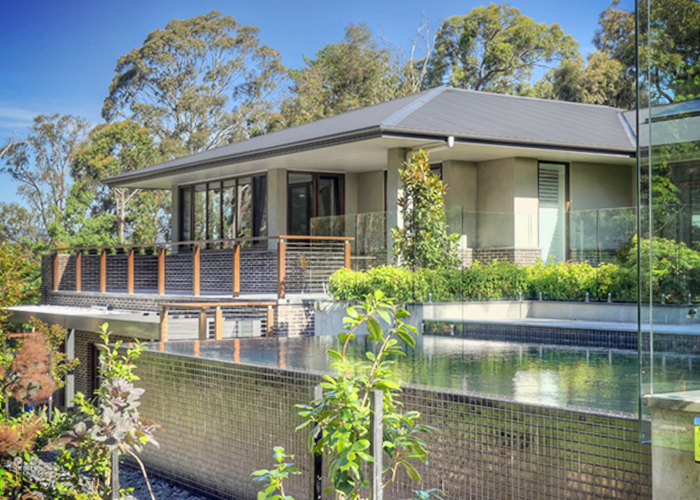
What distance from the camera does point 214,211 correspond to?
61.9 feet

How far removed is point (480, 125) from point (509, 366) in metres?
7.31

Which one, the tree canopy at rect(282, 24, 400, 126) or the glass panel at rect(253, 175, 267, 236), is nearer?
the glass panel at rect(253, 175, 267, 236)

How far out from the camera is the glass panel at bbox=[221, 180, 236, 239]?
59.7 feet

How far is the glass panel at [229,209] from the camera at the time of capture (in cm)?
1819

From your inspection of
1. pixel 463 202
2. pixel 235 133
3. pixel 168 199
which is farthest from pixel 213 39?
pixel 463 202

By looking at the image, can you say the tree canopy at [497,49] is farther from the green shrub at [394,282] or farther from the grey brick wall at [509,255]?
the green shrub at [394,282]

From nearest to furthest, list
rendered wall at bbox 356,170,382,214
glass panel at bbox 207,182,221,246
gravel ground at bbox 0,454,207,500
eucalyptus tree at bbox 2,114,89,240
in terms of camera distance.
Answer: gravel ground at bbox 0,454,207,500, rendered wall at bbox 356,170,382,214, glass panel at bbox 207,182,221,246, eucalyptus tree at bbox 2,114,89,240

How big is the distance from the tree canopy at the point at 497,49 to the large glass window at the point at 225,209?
58.0 feet

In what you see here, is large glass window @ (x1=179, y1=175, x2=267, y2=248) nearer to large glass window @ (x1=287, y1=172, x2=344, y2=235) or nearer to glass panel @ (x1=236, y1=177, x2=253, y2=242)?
glass panel @ (x1=236, y1=177, x2=253, y2=242)

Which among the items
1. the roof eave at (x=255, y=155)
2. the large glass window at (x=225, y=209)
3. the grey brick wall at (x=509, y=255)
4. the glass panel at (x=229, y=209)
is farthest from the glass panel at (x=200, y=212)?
the grey brick wall at (x=509, y=255)

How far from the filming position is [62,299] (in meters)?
18.6

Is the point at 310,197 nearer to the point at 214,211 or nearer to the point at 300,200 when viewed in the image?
the point at 300,200

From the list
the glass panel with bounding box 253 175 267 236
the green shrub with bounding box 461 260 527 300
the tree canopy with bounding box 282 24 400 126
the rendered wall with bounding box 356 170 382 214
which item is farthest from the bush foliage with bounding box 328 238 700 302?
the tree canopy with bounding box 282 24 400 126

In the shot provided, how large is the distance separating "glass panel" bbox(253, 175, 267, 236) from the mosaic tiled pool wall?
10583 mm
